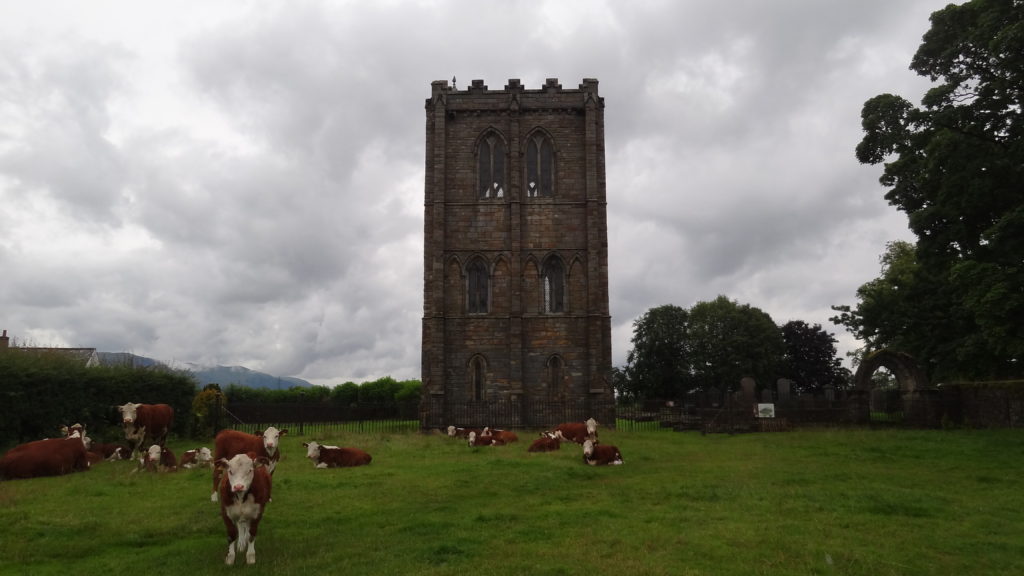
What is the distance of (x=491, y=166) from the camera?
119ft

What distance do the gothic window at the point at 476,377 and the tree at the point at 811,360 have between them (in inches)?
1662

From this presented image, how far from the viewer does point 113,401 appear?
22812 mm

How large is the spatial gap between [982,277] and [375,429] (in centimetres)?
2372

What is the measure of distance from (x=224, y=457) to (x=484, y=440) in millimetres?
10971

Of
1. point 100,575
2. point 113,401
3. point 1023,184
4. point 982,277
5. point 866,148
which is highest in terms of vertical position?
point 866,148

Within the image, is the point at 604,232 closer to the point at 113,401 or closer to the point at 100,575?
the point at 113,401

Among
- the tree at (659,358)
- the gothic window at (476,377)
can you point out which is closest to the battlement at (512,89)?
the gothic window at (476,377)

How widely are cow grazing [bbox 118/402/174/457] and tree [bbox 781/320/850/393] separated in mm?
58869

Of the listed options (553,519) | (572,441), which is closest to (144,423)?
(572,441)

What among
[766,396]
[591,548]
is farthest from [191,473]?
[766,396]

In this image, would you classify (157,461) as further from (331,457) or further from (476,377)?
(476,377)

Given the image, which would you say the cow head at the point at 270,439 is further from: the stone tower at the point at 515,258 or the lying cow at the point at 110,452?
the stone tower at the point at 515,258

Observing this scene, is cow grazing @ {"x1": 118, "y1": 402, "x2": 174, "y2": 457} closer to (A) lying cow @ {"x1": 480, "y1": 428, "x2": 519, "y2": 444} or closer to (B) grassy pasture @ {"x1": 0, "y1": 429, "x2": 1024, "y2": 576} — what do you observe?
(B) grassy pasture @ {"x1": 0, "y1": 429, "x2": 1024, "y2": 576}

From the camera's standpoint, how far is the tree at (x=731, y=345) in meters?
62.8
